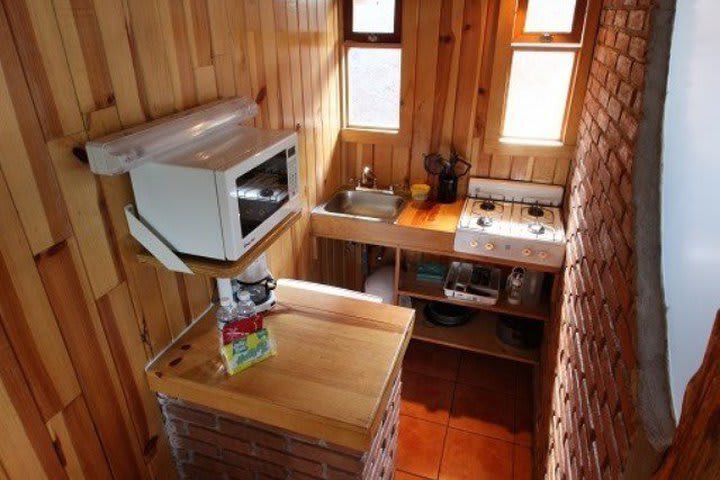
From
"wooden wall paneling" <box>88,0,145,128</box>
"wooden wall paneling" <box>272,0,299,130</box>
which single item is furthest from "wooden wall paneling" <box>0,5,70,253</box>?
"wooden wall paneling" <box>272,0,299,130</box>

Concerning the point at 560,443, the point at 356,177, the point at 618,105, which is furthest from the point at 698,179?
the point at 356,177

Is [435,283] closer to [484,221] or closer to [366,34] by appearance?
[484,221]

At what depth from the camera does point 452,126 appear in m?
2.81

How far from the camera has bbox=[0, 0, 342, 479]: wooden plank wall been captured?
41.4 inches

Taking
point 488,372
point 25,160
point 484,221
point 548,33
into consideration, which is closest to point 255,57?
point 25,160

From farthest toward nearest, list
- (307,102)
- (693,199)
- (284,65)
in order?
(307,102)
(284,65)
(693,199)

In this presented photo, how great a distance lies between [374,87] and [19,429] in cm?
244

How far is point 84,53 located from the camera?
3.81ft

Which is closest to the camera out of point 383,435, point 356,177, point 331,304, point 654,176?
point 654,176

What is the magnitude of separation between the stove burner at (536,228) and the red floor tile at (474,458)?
1115 mm

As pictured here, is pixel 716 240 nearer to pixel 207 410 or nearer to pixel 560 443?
pixel 560 443

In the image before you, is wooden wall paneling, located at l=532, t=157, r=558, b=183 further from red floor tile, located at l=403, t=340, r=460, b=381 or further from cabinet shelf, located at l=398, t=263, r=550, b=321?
red floor tile, located at l=403, t=340, r=460, b=381

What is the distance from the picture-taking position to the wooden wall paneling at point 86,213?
115 cm

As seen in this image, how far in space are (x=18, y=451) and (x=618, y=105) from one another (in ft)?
6.12
